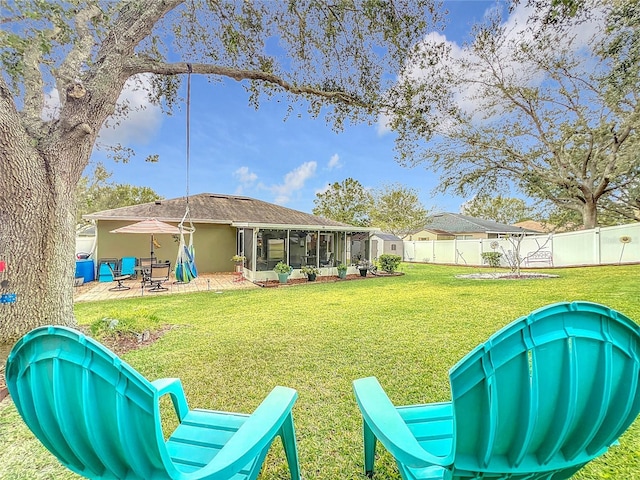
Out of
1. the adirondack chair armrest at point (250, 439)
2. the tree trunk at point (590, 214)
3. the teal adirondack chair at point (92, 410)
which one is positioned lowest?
the adirondack chair armrest at point (250, 439)

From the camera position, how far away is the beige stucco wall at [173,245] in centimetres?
1322

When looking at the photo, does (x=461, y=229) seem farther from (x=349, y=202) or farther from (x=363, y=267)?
(x=363, y=267)

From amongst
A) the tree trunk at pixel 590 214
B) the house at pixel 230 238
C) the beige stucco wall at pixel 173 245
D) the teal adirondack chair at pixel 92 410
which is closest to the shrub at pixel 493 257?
the tree trunk at pixel 590 214

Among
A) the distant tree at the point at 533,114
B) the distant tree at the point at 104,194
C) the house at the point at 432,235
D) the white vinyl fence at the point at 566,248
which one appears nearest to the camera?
the distant tree at the point at 533,114

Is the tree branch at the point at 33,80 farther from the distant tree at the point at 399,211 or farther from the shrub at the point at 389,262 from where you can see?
the distant tree at the point at 399,211

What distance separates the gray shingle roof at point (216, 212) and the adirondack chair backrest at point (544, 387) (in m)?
13.5

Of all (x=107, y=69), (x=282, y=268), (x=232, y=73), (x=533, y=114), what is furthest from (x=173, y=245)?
(x=533, y=114)

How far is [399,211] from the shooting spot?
98.0 feet

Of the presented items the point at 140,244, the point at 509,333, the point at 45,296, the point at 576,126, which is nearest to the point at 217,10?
the point at 45,296

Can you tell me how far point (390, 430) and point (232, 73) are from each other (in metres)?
6.63

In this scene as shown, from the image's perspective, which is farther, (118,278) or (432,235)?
(432,235)

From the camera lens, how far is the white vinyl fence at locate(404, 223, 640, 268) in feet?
42.7

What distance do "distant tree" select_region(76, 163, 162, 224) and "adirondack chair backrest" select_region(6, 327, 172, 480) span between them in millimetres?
27236

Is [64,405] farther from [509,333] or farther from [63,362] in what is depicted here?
[509,333]
